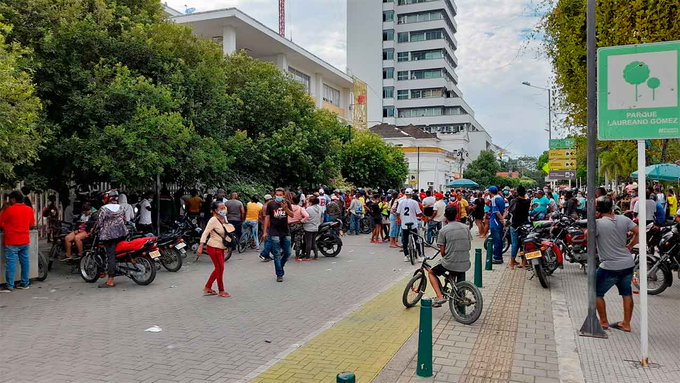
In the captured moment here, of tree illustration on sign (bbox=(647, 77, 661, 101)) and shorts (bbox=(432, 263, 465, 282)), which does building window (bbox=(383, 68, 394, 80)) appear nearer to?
shorts (bbox=(432, 263, 465, 282))

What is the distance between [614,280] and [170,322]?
Answer: 6.19m

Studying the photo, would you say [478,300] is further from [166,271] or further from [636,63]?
[166,271]

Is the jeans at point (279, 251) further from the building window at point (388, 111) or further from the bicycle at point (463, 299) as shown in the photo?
the building window at point (388, 111)

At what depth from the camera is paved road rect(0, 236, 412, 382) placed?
5.69m

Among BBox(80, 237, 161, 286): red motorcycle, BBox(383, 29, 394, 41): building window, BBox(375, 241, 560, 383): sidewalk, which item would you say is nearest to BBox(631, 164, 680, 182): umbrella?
BBox(375, 241, 560, 383): sidewalk

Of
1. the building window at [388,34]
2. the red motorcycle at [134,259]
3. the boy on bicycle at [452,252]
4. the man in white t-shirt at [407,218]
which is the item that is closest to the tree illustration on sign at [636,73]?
the boy on bicycle at [452,252]

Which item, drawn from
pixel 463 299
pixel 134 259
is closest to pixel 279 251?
pixel 134 259

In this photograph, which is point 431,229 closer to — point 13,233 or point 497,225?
point 497,225

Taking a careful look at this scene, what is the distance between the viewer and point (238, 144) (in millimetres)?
17469

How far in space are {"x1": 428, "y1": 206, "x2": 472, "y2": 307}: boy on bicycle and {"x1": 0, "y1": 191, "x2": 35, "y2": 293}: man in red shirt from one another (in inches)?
313

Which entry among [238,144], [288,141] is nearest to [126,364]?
[238,144]

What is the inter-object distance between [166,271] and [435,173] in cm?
4972

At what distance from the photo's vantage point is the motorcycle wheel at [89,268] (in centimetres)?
1088

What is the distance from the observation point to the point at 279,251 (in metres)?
10.9
